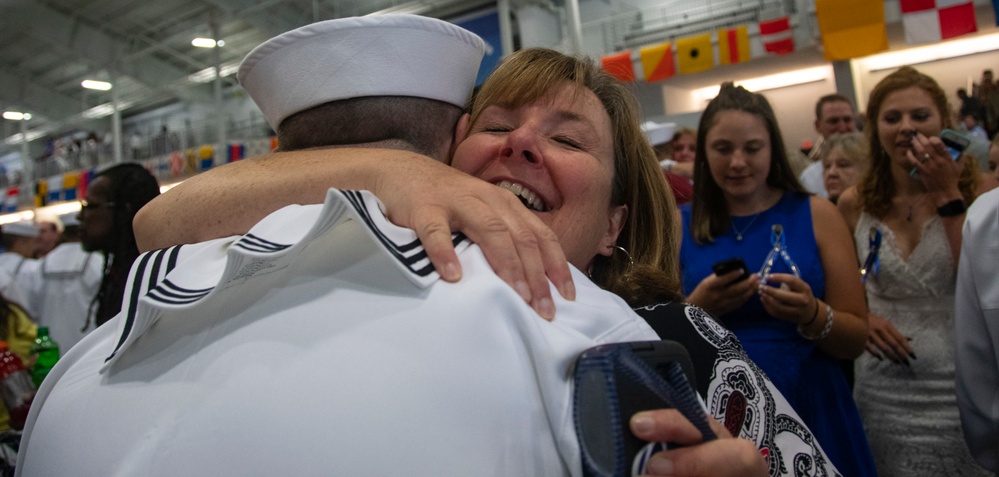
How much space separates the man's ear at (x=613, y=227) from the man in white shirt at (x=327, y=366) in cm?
58

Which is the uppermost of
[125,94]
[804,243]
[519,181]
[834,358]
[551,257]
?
[125,94]

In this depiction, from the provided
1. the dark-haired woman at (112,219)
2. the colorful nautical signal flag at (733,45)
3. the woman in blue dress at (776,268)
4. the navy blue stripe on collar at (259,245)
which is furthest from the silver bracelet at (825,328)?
the colorful nautical signal flag at (733,45)

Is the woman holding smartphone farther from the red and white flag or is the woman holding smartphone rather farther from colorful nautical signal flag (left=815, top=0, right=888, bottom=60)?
the red and white flag

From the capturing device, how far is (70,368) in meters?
0.81

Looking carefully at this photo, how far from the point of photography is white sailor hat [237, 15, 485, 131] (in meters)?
1.00

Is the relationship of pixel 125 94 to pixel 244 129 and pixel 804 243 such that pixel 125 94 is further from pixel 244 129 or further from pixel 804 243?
pixel 804 243

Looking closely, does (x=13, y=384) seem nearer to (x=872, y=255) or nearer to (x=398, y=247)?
(x=398, y=247)

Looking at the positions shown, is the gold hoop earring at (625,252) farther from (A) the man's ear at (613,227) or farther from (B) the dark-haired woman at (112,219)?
(B) the dark-haired woman at (112,219)

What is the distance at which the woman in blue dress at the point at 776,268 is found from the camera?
1.89 m

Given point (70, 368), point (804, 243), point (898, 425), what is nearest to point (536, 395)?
point (70, 368)

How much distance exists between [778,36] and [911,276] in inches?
312

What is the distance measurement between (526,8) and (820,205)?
10.6m

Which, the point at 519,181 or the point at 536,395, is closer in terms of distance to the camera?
the point at 536,395

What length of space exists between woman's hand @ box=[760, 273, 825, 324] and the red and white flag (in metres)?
7.56
